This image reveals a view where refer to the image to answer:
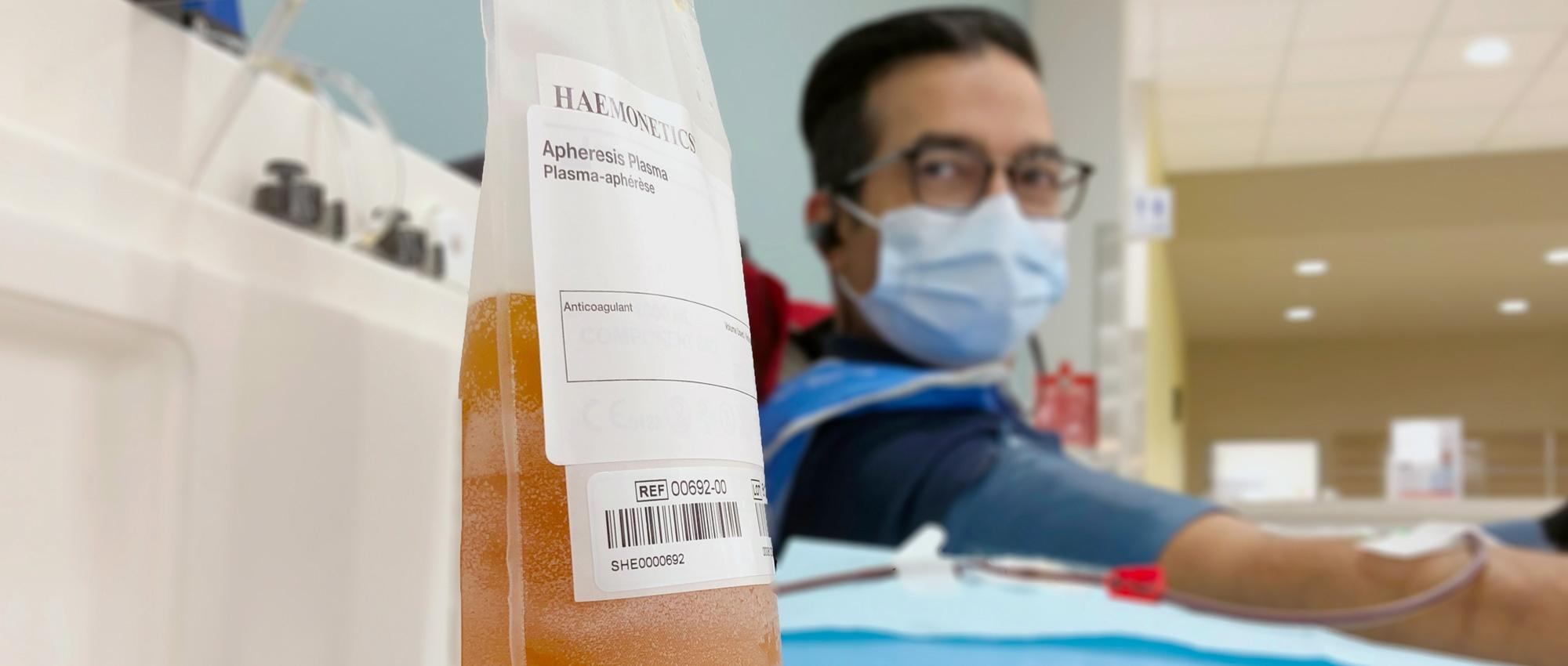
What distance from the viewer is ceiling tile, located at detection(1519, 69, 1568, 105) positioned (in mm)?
3016

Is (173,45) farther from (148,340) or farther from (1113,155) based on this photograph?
(1113,155)

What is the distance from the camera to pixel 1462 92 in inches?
134

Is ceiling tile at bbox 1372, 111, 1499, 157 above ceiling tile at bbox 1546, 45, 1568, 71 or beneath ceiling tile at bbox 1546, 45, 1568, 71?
above

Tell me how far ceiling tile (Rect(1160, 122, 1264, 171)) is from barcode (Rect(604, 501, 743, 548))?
403 centimetres

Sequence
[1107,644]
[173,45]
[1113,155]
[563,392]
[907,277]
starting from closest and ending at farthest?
1. [563,392]
2. [173,45]
3. [1107,644]
4. [907,277]
5. [1113,155]

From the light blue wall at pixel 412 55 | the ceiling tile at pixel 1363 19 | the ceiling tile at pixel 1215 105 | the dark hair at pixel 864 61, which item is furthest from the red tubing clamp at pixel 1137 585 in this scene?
the ceiling tile at pixel 1215 105

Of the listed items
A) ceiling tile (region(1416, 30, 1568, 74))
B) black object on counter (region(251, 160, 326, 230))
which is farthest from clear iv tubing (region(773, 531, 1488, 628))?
ceiling tile (region(1416, 30, 1568, 74))

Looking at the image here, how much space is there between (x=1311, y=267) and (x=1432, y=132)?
153cm

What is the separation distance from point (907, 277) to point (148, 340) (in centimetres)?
97

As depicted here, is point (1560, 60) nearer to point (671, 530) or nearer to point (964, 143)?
point (964, 143)

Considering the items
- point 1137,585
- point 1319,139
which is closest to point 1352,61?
point 1319,139

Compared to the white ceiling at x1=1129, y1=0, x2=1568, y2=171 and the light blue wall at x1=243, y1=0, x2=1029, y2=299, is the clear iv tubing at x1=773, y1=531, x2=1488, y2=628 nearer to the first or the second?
the light blue wall at x1=243, y1=0, x2=1029, y2=299

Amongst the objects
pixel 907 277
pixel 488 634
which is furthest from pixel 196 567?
pixel 907 277

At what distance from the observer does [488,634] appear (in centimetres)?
19
